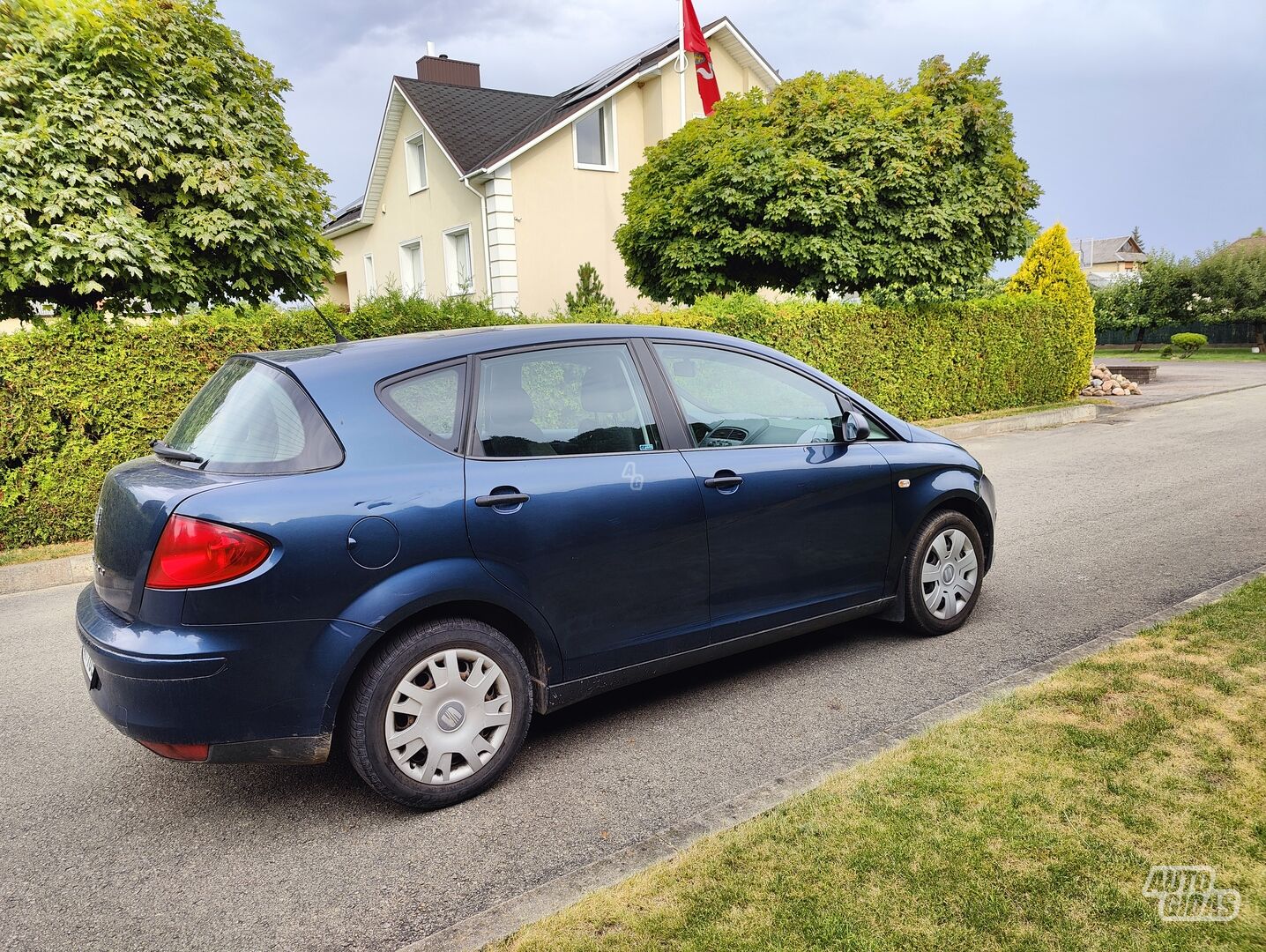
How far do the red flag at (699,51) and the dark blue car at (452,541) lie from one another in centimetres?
1489

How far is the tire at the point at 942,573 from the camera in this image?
4.65m

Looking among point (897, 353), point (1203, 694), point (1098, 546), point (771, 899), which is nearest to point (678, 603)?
point (771, 899)

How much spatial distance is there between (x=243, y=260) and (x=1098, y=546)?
8.26 m

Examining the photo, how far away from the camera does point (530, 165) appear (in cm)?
1997

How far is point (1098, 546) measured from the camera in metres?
6.57

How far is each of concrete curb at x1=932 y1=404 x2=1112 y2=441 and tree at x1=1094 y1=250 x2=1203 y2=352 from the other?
28.9 metres

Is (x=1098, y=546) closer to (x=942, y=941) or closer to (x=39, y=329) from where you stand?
(x=942, y=941)

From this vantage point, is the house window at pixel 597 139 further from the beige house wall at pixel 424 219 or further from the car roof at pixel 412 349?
the car roof at pixel 412 349

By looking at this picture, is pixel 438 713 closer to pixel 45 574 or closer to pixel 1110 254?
pixel 45 574

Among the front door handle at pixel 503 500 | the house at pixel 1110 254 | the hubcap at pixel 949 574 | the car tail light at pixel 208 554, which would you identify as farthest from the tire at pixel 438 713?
the house at pixel 1110 254

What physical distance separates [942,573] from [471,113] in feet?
70.6

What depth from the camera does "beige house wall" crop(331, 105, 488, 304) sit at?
2122 cm

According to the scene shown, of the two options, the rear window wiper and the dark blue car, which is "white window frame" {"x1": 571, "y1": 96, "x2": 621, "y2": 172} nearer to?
the dark blue car

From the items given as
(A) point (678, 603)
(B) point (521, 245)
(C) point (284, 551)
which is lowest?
(A) point (678, 603)
